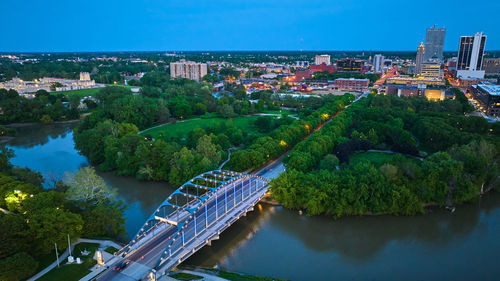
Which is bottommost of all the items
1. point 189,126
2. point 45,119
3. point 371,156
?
point 371,156

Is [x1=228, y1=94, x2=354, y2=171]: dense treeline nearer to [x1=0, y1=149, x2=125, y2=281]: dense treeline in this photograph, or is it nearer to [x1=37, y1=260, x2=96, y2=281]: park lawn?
[x1=0, y1=149, x2=125, y2=281]: dense treeline

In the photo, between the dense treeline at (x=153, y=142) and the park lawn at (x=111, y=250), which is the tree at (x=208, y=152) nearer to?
the dense treeline at (x=153, y=142)

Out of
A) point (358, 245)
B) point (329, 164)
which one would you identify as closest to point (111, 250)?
point (358, 245)

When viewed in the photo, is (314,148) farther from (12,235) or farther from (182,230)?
(12,235)

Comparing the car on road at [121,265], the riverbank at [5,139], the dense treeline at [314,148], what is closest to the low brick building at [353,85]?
the dense treeline at [314,148]

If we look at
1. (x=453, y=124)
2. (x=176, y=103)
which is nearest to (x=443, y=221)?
(x=453, y=124)

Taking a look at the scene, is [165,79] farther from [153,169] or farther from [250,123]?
[153,169]

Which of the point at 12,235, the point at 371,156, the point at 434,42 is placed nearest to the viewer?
the point at 12,235
